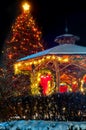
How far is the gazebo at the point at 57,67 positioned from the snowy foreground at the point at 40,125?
6.89m

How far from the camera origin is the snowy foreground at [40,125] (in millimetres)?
14070

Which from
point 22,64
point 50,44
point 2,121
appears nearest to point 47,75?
point 22,64

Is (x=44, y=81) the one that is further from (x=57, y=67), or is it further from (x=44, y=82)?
(x=57, y=67)

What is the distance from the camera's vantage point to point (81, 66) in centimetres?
2622

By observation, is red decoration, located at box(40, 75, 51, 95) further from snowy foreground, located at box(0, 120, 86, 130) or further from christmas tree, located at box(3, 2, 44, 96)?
snowy foreground, located at box(0, 120, 86, 130)

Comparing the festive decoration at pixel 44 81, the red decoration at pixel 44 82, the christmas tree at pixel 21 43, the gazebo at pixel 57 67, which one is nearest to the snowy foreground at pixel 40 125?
the gazebo at pixel 57 67

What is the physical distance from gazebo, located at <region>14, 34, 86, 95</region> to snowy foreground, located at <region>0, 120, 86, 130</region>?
6891 mm

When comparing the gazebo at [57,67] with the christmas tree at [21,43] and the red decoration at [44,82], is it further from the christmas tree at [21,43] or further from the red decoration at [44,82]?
the christmas tree at [21,43]

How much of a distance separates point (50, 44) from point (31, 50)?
2401 centimetres

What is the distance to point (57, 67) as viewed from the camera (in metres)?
24.8

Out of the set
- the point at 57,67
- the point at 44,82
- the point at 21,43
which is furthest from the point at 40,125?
the point at 21,43

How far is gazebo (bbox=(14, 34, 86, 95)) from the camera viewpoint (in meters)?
23.8

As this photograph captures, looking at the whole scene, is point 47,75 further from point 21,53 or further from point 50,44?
point 50,44

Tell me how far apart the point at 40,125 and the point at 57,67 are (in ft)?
33.7
